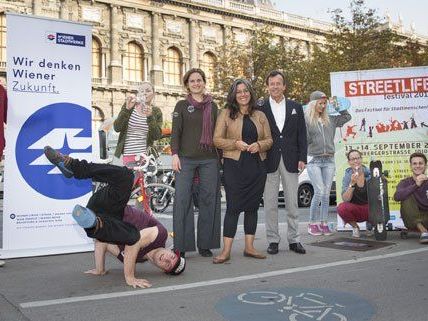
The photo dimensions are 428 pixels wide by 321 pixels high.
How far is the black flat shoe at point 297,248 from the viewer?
5.64 m

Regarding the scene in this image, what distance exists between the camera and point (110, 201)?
4.12 meters

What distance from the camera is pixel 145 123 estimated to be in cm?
614

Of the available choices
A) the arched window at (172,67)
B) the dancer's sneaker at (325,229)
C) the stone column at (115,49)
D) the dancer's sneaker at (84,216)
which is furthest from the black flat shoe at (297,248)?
the arched window at (172,67)

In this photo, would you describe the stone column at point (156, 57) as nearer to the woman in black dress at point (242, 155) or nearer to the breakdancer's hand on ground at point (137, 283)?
the woman in black dress at point (242, 155)

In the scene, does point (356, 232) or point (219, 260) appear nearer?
point (219, 260)

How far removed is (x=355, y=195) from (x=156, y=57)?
38.0 m

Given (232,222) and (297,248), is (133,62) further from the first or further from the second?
(232,222)

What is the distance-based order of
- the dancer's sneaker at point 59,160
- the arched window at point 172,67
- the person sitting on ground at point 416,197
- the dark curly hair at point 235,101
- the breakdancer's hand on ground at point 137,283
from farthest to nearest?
the arched window at point 172,67, the person sitting on ground at point 416,197, the dark curly hair at point 235,101, the breakdancer's hand on ground at point 137,283, the dancer's sneaker at point 59,160

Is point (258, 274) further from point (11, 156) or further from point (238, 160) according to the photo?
point (11, 156)

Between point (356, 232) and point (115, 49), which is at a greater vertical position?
point (115, 49)

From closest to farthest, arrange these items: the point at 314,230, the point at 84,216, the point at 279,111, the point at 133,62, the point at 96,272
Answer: the point at 84,216, the point at 96,272, the point at 279,111, the point at 314,230, the point at 133,62

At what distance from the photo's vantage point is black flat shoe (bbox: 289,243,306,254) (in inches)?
222

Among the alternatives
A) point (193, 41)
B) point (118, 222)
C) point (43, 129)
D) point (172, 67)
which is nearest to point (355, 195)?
point (118, 222)

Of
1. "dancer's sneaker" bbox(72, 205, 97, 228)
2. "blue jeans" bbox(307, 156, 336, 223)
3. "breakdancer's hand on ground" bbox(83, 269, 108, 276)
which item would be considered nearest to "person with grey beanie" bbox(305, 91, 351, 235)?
"blue jeans" bbox(307, 156, 336, 223)
